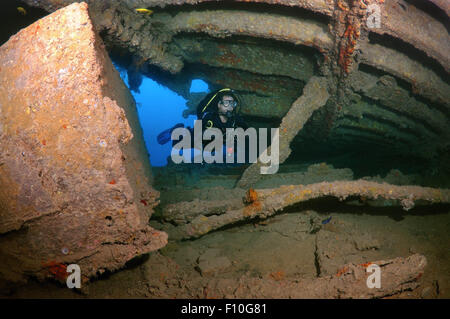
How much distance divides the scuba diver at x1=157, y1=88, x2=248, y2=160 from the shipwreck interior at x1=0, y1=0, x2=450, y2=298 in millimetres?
292

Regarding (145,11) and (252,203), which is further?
(145,11)

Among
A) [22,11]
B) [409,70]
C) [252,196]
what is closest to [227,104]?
[252,196]

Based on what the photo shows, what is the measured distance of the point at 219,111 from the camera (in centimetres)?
487

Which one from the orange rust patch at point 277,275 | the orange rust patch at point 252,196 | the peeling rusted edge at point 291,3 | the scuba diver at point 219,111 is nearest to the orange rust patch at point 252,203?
the orange rust patch at point 252,196

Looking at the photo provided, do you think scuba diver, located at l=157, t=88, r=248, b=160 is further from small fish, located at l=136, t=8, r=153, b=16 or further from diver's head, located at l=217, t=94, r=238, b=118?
small fish, located at l=136, t=8, r=153, b=16

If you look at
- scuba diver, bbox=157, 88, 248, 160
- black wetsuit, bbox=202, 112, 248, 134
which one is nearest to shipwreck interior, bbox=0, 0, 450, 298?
scuba diver, bbox=157, 88, 248, 160

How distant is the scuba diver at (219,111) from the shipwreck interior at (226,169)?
0.29 metres

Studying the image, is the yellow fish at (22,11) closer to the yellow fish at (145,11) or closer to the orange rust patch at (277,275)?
the yellow fish at (145,11)

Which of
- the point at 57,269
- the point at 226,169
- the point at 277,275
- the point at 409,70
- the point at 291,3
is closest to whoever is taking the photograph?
the point at 57,269

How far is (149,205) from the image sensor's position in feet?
7.70

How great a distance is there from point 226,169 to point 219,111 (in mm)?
1445

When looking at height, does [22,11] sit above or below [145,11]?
below

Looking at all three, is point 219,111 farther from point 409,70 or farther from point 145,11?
point 409,70

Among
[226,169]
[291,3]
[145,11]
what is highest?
[145,11]
